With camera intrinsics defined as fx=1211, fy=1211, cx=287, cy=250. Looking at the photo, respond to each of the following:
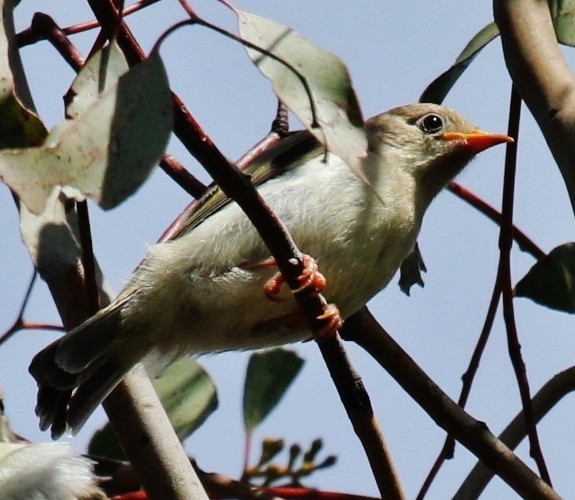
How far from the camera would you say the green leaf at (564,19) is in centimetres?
354

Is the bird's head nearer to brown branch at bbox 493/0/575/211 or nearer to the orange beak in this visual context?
the orange beak

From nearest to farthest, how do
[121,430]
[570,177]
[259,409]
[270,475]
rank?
[570,177]
[121,430]
[270,475]
[259,409]

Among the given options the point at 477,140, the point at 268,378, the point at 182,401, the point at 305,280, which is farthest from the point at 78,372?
the point at 477,140

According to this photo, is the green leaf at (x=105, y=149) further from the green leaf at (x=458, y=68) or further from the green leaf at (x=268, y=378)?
the green leaf at (x=458, y=68)

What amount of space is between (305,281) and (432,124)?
5.87ft

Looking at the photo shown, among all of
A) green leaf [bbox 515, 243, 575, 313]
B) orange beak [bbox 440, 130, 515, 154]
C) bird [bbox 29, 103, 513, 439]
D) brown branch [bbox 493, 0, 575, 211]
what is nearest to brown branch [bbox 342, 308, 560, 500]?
bird [bbox 29, 103, 513, 439]

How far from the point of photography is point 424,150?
421cm

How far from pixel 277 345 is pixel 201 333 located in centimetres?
25

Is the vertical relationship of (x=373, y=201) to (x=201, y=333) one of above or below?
above

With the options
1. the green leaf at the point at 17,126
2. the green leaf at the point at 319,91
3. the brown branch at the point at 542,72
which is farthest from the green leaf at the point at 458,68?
the green leaf at the point at 17,126

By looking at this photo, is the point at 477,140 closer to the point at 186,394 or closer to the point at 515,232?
the point at 515,232

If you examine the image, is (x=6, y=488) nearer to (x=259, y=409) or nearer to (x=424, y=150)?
(x=259, y=409)

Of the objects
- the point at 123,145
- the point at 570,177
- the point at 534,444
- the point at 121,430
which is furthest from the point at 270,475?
the point at 123,145

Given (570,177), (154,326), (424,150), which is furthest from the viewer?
(424,150)
